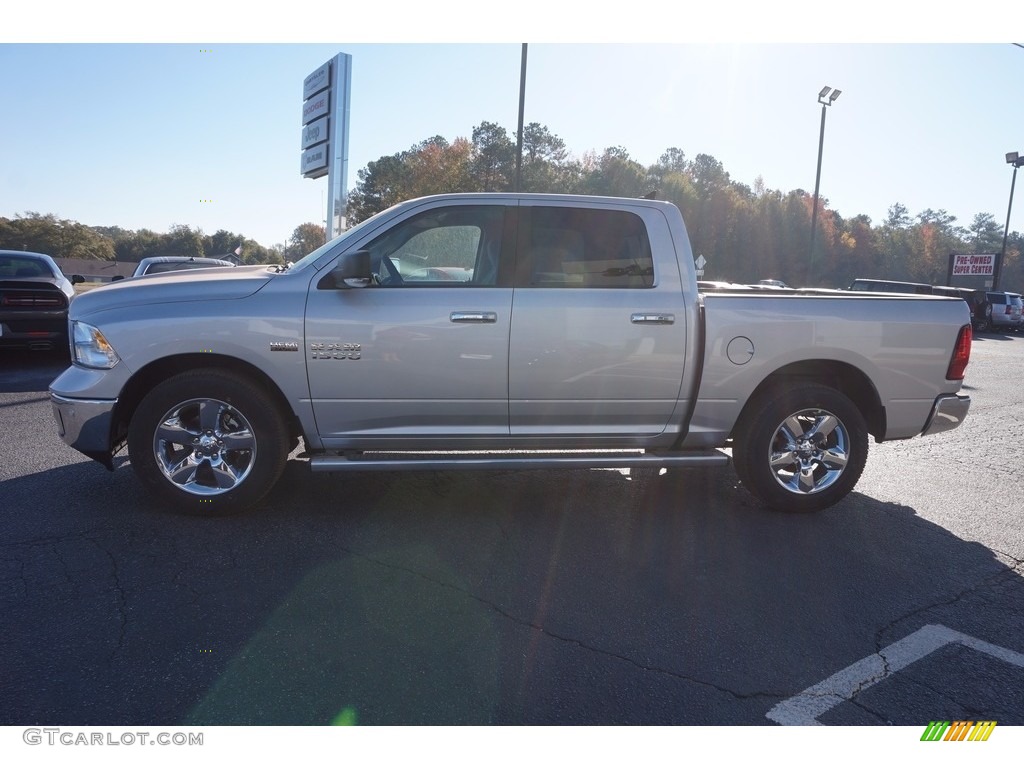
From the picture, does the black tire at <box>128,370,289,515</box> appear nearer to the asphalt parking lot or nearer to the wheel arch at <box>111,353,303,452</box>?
the wheel arch at <box>111,353,303,452</box>

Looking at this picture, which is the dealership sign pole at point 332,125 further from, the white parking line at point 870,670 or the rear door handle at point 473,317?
the white parking line at point 870,670

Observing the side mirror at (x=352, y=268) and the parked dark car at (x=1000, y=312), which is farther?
the parked dark car at (x=1000, y=312)

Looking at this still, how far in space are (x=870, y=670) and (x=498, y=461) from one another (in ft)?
7.51

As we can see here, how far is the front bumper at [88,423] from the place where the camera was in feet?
14.1

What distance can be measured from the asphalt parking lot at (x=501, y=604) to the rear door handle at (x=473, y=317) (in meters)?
1.26

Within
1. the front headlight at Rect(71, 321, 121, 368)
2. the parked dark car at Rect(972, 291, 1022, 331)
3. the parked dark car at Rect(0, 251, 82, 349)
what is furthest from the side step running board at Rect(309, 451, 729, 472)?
the parked dark car at Rect(972, 291, 1022, 331)

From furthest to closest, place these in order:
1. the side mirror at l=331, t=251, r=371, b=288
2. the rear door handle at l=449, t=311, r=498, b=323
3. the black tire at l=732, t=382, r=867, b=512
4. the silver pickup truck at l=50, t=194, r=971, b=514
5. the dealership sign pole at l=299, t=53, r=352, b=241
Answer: the dealership sign pole at l=299, t=53, r=352, b=241 → the black tire at l=732, t=382, r=867, b=512 → the rear door handle at l=449, t=311, r=498, b=323 → the silver pickup truck at l=50, t=194, r=971, b=514 → the side mirror at l=331, t=251, r=371, b=288

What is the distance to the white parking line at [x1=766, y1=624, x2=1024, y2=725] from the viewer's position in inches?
104

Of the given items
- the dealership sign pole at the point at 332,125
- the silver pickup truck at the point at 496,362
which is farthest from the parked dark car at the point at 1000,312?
the silver pickup truck at the point at 496,362

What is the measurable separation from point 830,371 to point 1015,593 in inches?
68.9

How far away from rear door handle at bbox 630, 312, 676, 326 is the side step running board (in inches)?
33.9

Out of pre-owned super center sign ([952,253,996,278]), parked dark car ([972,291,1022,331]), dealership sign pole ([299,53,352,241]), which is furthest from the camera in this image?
pre-owned super center sign ([952,253,996,278])

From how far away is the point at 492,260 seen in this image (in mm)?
4645

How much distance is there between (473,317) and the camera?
4.46m
